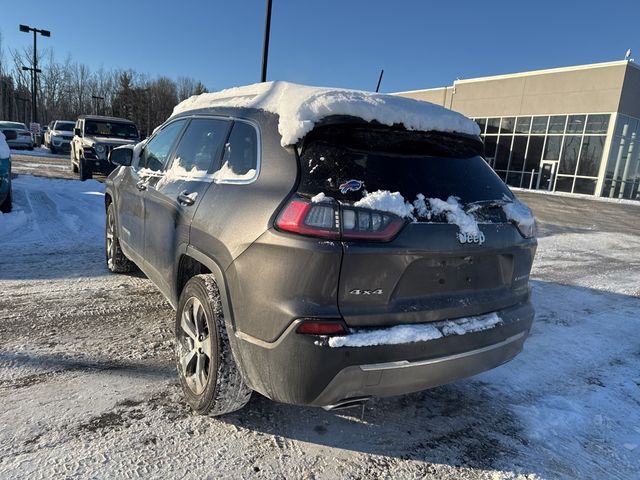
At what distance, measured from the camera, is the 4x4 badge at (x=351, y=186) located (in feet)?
6.80

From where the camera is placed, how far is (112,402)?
8.70ft

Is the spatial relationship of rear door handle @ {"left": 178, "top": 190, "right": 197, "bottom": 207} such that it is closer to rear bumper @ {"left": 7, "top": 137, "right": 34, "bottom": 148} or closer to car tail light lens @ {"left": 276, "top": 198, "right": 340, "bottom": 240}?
car tail light lens @ {"left": 276, "top": 198, "right": 340, "bottom": 240}

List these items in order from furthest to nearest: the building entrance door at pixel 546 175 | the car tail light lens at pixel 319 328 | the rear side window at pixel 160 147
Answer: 1. the building entrance door at pixel 546 175
2. the rear side window at pixel 160 147
3. the car tail light lens at pixel 319 328

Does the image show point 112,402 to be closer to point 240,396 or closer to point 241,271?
point 240,396

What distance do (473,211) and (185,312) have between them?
1.78m

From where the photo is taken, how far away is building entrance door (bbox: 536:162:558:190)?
2786cm

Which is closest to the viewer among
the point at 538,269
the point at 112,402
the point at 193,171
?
the point at 112,402

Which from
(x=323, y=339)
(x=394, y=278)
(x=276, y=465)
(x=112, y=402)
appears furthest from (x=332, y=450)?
(x=112, y=402)

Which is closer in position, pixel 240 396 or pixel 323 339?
pixel 323 339

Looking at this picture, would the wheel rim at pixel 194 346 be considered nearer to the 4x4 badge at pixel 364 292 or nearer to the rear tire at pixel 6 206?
the 4x4 badge at pixel 364 292

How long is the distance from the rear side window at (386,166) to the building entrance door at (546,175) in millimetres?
28846

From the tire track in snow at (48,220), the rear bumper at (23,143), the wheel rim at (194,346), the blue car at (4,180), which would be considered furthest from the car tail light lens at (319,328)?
the rear bumper at (23,143)

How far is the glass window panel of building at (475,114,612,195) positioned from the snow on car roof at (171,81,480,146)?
945 inches

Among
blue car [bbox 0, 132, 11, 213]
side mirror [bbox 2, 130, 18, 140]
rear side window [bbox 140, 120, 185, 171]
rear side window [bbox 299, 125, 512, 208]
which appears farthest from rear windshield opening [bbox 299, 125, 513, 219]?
side mirror [bbox 2, 130, 18, 140]
